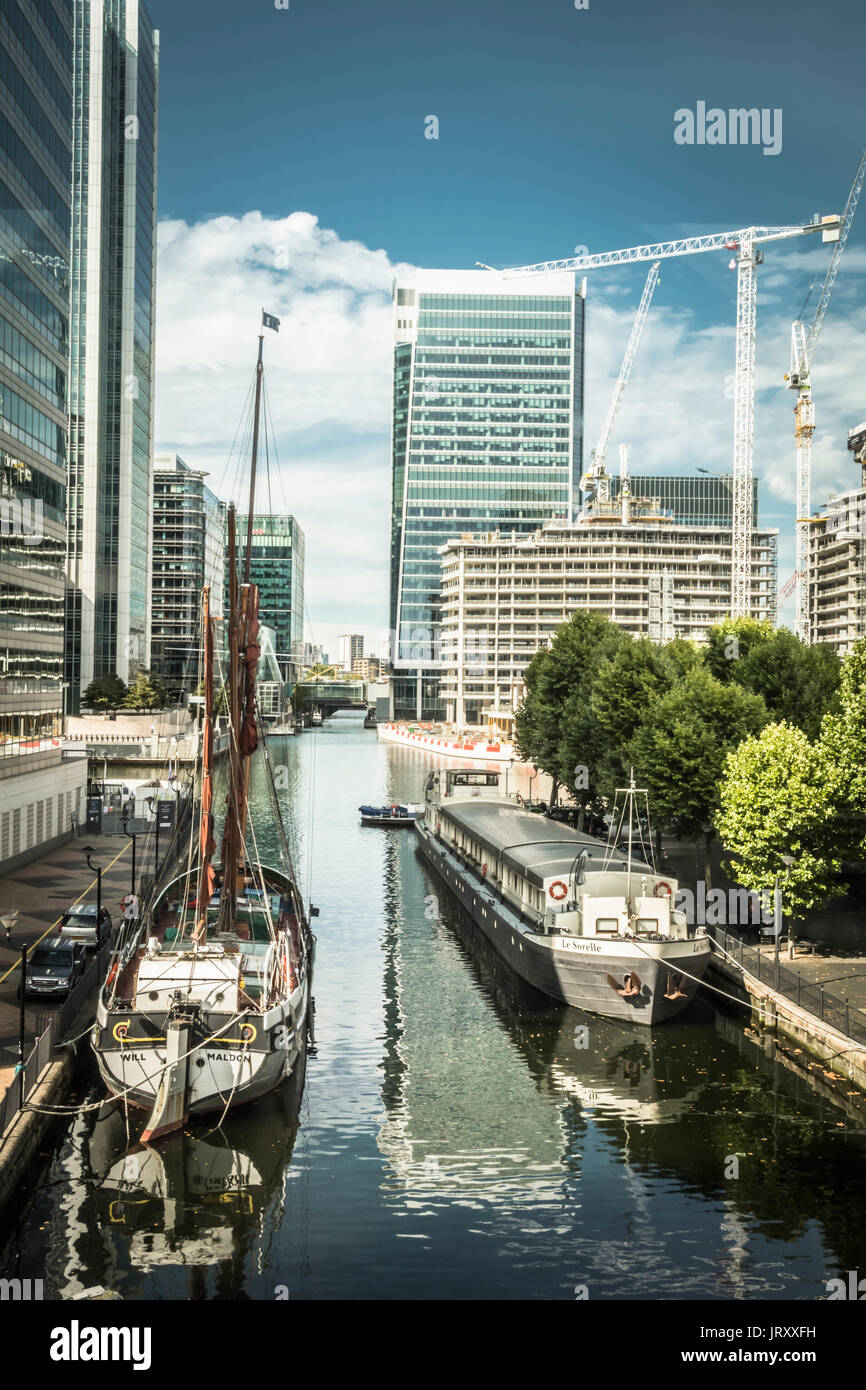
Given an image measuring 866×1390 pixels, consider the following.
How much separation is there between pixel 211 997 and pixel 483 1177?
7.90 metres

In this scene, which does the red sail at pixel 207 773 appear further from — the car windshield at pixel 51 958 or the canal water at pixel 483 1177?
the canal water at pixel 483 1177

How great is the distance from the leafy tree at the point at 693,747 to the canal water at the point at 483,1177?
1233 cm

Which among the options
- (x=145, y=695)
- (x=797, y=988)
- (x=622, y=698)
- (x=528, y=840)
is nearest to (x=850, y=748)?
(x=797, y=988)

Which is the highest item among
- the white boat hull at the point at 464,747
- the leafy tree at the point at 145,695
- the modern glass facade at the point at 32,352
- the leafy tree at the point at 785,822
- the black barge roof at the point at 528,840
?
the modern glass facade at the point at 32,352

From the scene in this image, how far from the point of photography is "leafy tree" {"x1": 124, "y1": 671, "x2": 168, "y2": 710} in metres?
131

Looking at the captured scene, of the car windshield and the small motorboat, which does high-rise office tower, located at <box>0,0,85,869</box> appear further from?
the small motorboat

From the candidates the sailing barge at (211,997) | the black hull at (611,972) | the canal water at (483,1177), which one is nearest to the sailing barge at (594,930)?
the black hull at (611,972)

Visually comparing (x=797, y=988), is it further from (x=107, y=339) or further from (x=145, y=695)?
(x=107, y=339)

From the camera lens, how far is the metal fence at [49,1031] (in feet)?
75.7

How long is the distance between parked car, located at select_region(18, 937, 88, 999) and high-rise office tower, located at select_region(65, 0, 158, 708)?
10355 centimetres

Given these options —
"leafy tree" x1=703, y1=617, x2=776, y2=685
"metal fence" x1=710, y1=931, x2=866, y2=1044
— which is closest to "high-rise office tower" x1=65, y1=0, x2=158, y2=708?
"leafy tree" x1=703, y1=617, x2=776, y2=685
